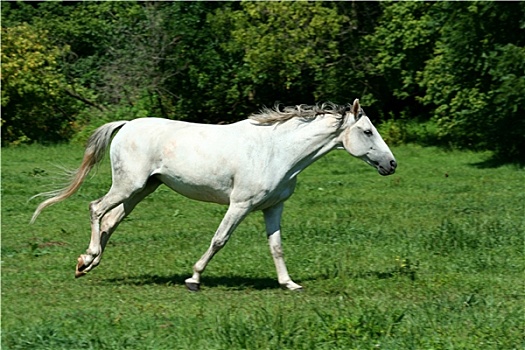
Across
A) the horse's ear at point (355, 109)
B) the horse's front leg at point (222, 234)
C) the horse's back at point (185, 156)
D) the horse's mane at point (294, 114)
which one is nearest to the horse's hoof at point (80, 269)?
the horse's back at point (185, 156)

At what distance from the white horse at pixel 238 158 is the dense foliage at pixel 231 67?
1468cm

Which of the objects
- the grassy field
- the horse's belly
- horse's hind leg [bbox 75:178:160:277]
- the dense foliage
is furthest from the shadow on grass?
the dense foliage

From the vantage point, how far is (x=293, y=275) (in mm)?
10664

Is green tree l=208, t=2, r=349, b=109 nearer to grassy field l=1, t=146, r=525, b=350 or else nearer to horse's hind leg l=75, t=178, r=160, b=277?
grassy field l=1, t=146, r=525, b=350

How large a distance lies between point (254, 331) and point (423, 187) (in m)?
12.0

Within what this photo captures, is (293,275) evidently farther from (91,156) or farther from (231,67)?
(231,67)

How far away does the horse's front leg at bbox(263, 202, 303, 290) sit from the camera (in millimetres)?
9906

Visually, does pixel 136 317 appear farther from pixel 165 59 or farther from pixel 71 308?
pixel 165 59

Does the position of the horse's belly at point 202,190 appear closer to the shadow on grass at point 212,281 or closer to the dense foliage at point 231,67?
the shadow on grass at point 212,281

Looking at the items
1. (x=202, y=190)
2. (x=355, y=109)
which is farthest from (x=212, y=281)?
(x=355, y=109)

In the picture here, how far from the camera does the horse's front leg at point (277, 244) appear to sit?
9.91 meters

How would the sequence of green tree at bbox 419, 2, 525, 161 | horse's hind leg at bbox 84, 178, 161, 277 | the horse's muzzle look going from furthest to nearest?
green tree at bbox 419, 2, 525, 161
horse's hind leg at bbox 84, 178, 161, 277
the horse's muzzle

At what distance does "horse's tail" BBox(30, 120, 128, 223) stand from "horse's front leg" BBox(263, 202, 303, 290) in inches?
76.8

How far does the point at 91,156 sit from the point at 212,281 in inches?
76.8
